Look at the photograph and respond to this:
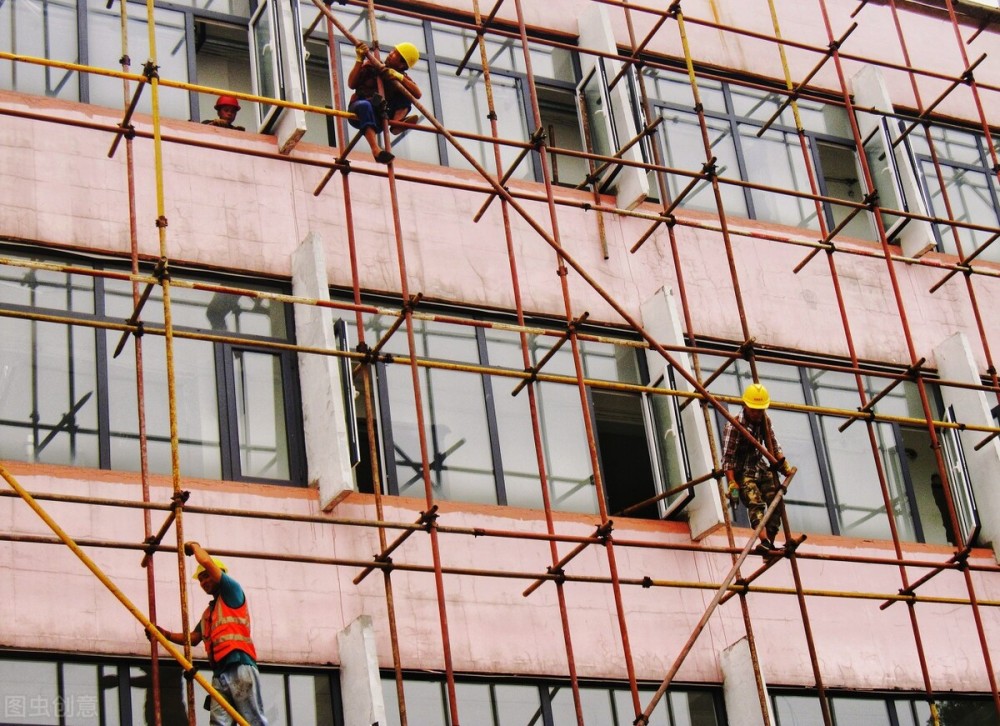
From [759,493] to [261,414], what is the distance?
15.4 ft

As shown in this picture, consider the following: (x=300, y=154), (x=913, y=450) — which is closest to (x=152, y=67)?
(x=300, y=154)

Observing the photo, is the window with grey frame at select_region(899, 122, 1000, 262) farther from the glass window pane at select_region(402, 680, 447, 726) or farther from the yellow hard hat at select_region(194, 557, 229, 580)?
the yellow hard hat at select_region(194, 557, 229, 580)

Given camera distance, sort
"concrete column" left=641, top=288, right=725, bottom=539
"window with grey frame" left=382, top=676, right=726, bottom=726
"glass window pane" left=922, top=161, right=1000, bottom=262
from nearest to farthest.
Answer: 1. "window with grey frame" left=382, top=676, right=726, bottom=726
2. "concrete column" left=641, top=288, right=725, bottom=539
3. "glass window pane" left=922, top=161, right=1000, bottom=262

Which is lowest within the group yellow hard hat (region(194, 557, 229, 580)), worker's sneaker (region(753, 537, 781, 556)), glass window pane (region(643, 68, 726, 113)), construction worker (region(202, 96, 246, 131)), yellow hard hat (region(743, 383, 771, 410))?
yellow hard hat (region(194, 557, 229, 580))

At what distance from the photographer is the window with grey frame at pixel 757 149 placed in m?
20.7

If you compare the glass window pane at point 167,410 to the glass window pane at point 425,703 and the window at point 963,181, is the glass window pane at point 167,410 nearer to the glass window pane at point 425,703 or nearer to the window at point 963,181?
the glass window pane at point 425,703

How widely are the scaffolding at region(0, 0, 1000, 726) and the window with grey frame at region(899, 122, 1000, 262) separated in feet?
0.62

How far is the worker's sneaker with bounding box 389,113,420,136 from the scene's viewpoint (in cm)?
1692

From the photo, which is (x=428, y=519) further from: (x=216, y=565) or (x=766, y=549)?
(x=766, y=549)

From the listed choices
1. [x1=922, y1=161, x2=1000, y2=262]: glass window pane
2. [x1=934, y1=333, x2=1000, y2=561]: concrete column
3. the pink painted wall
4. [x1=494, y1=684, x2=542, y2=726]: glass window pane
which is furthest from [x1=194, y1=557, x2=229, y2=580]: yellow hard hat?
[x1=922, y1=161, x2=1000, y2=262]: glass window pane

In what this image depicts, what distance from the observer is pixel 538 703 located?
15.9m

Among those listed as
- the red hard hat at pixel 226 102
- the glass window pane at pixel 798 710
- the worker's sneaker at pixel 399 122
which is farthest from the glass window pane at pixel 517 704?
the red hard hat at pixel 226 102

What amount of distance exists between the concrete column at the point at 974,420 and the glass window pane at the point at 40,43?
975 cm

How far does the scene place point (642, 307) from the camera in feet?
60.5
